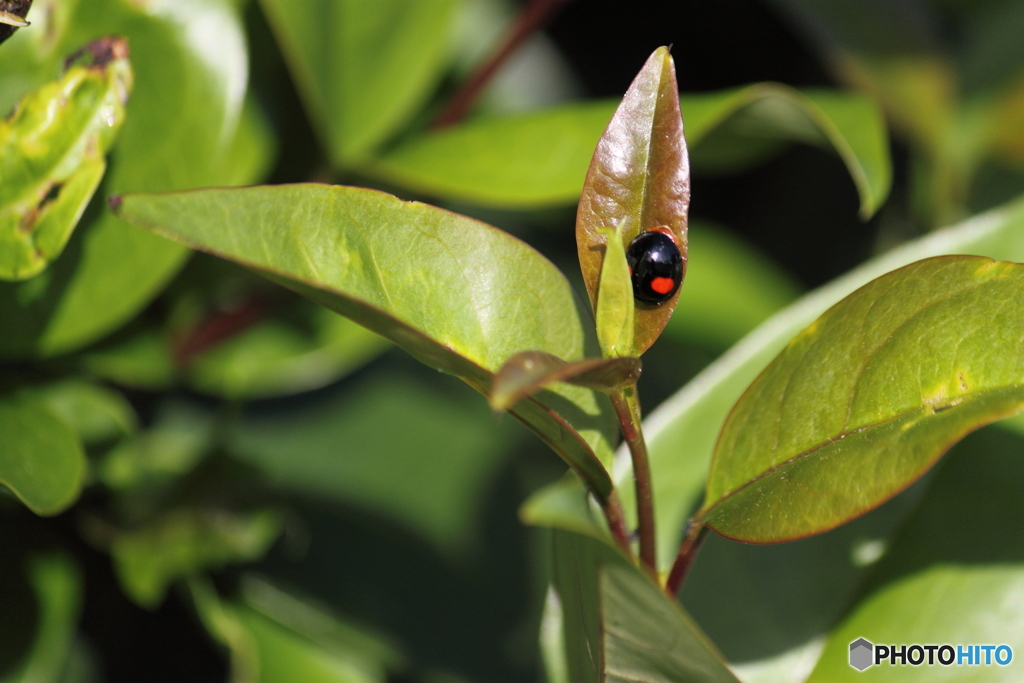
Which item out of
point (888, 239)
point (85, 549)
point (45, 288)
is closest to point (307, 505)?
point (85, 549)

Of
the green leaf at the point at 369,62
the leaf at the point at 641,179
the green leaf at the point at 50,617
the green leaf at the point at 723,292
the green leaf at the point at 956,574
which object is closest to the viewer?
the leaf at the point at 641,179

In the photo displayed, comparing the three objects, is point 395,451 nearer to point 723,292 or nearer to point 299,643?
point 299,643

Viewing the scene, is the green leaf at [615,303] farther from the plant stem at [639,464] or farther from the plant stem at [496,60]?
the plant stem at [496,60]

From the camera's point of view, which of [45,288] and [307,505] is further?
[307,505]

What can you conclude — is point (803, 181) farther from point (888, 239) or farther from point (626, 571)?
point (626, 571)

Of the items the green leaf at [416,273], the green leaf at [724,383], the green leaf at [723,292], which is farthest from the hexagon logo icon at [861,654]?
the green leaf at [723,292]

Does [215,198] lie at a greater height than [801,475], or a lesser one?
greater

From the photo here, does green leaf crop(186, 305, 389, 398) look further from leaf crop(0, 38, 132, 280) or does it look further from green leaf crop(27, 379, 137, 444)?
leaf crop(0, 38, 132, 280)
